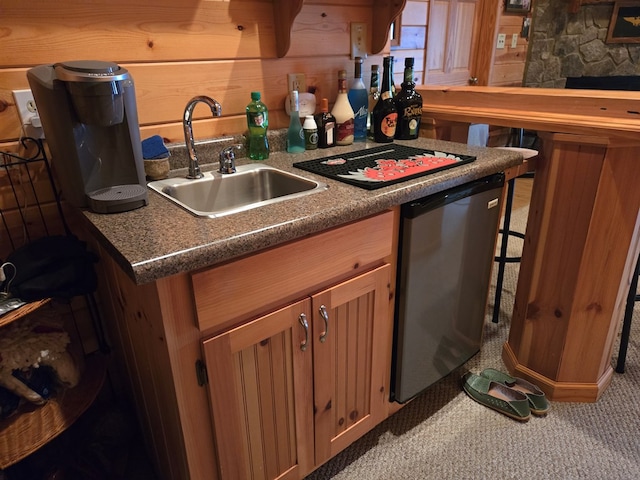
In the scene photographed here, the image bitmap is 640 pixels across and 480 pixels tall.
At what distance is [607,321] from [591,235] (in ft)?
1.14

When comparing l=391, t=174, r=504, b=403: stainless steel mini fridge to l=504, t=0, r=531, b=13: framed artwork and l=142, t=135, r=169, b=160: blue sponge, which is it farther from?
l=504, t=0, r=531, b=13: framed artwork

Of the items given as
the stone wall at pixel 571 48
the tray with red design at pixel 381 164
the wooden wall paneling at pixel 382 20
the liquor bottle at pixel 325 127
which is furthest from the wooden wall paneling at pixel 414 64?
the stone wall at pixel 571 48

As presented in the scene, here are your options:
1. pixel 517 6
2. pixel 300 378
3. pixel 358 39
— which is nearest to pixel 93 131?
pixel 300 378

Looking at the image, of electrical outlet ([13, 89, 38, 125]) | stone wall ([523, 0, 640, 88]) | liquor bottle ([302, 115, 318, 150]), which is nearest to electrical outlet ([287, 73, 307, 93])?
liquor bottle ([302, 115, 318, 150])

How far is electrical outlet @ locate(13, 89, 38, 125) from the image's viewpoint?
113 cm

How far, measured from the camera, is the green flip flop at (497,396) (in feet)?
5.27

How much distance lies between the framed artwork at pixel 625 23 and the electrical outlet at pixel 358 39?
3.40 m

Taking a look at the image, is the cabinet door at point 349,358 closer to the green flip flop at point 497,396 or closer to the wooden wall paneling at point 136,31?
the green flip flop at point 497,396

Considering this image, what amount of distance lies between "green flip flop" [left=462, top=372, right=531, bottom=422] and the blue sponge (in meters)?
1.40

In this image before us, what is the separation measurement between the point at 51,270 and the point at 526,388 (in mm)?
1657

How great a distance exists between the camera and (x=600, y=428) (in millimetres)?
1562

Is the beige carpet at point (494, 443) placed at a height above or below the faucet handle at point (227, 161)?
below

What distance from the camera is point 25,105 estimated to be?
114 centimetres

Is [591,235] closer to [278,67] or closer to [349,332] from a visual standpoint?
[349,332]
